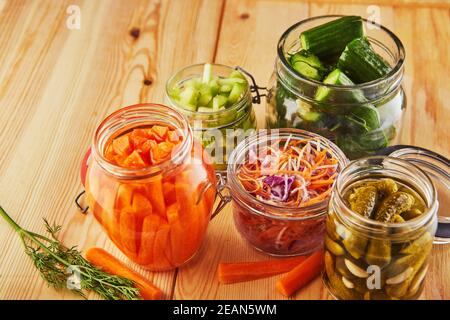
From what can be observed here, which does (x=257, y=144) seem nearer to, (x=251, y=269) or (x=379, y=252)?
(x=251, y=269)

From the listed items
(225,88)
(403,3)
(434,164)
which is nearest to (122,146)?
(225,88)

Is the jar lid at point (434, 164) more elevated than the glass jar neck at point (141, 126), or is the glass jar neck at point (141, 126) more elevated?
the glass jar neck at point (141, 126)

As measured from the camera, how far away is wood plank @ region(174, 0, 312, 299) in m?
1.74

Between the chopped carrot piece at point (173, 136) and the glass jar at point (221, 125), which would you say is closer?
the chopped carrot piece at point (173, 136)

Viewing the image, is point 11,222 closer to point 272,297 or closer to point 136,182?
point 136,182

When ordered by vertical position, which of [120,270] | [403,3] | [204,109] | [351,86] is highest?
[351,86]

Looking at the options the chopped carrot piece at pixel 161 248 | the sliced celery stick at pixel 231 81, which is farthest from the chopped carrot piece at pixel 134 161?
the sliced celery stick at pixel 231 81

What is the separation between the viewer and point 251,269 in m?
1.76

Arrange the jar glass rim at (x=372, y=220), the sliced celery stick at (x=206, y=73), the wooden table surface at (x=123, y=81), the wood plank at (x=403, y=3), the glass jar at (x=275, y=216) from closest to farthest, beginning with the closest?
the jar glass rim at (x=372, y=220) < the glass jar at (x=275, y=216) < the wooden table surface at (x=123, y=81) < the sliced celery stick at (x=206, y=73) < the wood plank at (x=403, y=3)

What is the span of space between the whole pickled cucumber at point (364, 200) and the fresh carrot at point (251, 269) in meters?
0.28

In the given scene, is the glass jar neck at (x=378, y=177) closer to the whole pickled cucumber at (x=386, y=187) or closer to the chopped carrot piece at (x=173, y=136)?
the whole pickled cucumber at (x=386, y=187)

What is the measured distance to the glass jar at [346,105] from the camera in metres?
1.83

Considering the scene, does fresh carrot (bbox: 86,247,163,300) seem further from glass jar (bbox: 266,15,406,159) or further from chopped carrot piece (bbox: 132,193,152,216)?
glass jar (bbox: 266,15,406,159)

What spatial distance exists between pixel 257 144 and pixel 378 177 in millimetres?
363
